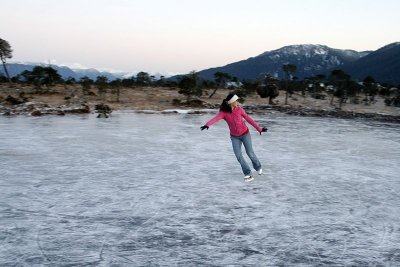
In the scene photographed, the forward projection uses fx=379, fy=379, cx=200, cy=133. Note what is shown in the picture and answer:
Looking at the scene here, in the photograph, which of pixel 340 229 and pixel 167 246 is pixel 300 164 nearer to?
pixel 340 229

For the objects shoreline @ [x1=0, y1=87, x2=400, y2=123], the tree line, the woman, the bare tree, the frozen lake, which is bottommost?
the frozen lake

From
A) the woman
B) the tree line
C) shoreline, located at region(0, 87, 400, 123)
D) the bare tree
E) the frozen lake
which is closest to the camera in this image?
the frozen lake

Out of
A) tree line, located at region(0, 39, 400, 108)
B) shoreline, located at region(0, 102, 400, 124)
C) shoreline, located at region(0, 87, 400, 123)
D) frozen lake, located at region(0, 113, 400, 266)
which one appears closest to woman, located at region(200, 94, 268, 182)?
frozen lake, located at region(0, 113, 400, 266)

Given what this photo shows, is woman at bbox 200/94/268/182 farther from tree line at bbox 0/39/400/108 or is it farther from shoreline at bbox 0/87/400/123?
tree line at bbox 0/39/400/108

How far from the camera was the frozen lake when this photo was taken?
13.9ft

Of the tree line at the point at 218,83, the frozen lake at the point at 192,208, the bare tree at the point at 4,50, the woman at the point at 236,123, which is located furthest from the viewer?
the bare tree at the point at 4,50

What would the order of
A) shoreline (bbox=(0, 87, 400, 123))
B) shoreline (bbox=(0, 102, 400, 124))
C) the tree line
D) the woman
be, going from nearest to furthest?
the woman, shoreline (bbox=(0, 102, 400, 124)), shoreline (bbox=(0, 87, 400, 123)), the tree line

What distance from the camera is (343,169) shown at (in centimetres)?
931

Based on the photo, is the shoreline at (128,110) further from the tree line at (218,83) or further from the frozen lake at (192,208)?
the frozen lake at (192,208)

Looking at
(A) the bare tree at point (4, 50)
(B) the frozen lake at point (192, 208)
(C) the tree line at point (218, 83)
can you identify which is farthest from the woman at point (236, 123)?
(A) the bare tree at point (4, 50)

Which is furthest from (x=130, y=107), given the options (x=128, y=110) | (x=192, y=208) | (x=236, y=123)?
(x=192, y=208)

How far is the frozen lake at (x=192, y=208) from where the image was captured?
423 cm

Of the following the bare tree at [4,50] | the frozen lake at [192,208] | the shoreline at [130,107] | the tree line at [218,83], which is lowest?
the frozen lake at [192,208]

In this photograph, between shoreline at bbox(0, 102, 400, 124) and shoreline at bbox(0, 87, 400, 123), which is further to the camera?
shoreline at bbox(0, 87, 400, 123)
